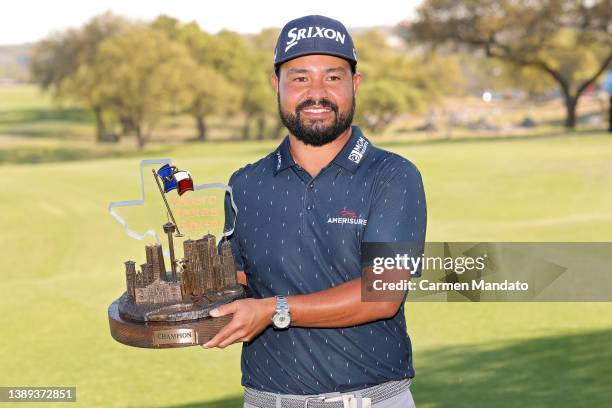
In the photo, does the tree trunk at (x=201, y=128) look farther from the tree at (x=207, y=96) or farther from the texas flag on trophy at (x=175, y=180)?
the texas flag on trophy at (x=175, y=180)

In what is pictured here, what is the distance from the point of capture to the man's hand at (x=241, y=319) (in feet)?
9.95

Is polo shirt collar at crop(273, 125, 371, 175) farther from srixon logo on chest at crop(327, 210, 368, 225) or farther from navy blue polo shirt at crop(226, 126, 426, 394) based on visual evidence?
srixon logo on chest at crop(327, 210, 368, 225)

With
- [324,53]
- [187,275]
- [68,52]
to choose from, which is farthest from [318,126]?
[68,52]

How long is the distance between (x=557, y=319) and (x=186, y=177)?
8043 millimetres

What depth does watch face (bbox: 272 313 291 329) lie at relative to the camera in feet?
10.1

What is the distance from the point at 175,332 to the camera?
120 inches

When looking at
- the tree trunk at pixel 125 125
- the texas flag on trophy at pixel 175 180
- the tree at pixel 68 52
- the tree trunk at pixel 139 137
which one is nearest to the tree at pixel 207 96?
the tree trunk at pixel 139 137

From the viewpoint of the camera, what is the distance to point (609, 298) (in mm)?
11602

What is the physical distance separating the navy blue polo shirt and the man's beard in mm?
83

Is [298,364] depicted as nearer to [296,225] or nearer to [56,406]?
[296,225]

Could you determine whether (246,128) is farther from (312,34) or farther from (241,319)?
(241,319)

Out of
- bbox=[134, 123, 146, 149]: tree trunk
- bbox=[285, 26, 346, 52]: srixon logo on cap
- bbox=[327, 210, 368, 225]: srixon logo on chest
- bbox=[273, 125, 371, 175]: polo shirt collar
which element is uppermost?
bbox=[285, 26, 346, 52]: srixon logo on cap

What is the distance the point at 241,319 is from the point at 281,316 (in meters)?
0.15

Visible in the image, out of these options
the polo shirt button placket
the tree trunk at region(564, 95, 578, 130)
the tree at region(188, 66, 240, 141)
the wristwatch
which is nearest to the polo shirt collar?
the polo shirt button placket
